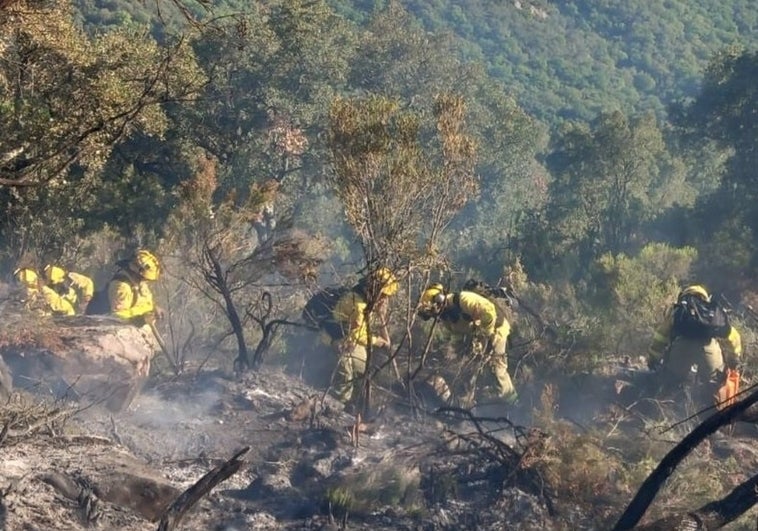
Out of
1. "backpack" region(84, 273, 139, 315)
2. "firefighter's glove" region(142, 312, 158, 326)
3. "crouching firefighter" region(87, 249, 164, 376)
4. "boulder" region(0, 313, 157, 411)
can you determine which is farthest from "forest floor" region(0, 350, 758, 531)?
"backpack" region(84, 273, 139, 315)

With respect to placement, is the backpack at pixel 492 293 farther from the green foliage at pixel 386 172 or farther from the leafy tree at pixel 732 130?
the leafy tree at pixel 732 130

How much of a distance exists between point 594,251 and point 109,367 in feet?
46.8

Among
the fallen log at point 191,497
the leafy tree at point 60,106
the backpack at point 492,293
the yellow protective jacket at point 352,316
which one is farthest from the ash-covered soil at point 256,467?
the leafy tree at point 60,106

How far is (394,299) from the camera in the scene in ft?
Answer: 39.3

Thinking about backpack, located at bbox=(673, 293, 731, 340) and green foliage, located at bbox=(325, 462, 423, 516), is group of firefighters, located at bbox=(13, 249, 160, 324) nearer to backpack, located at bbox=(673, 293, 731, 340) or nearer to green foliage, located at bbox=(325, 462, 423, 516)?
green foliage, located at bbox=(325, 462, 423, 516)

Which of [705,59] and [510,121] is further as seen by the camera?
[705,59]

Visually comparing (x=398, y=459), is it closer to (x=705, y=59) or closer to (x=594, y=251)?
(x=594, y=251)

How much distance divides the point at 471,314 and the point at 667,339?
2.44m

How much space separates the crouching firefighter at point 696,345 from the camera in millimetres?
11430

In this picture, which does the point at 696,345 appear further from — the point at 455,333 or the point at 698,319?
the point at 455,333

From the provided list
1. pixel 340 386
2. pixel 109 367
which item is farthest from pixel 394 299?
pixel 109 367

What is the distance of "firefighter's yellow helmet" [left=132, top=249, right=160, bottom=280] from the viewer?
13.1m

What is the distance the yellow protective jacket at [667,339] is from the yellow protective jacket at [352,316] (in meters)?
3.54

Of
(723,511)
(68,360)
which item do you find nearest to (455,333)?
(68,360)
